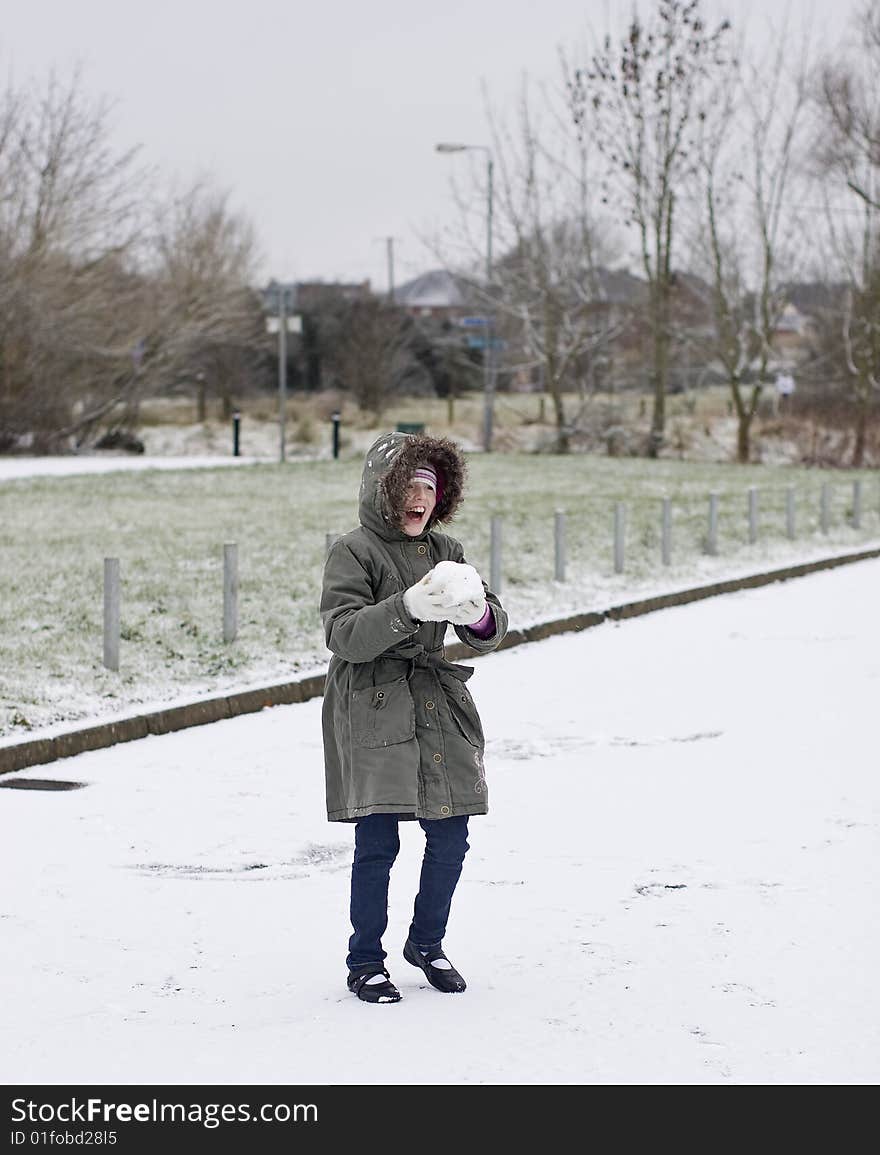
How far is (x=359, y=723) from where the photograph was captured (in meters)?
5.05

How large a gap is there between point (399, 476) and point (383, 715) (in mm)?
640

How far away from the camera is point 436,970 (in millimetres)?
5289

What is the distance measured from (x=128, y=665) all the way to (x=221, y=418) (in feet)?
152

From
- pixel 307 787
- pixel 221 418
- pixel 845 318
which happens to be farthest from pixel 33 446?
pixel 307 787

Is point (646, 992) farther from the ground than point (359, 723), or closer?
closer

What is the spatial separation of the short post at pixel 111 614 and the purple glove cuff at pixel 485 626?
6689mm

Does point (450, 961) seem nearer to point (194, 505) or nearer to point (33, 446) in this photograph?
point (194, 505)

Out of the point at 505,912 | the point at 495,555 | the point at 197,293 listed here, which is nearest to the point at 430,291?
the point at 197,293

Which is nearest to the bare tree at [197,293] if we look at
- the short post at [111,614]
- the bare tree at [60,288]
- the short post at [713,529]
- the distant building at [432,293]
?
the bare tree at [60,288]

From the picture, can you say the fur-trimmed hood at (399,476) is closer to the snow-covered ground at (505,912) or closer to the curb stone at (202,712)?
the snow-covered ground at (505,912)

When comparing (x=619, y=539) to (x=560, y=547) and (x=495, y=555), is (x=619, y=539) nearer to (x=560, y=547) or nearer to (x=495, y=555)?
(x=560, y=547)

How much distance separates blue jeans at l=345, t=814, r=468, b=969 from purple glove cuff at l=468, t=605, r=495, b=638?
0.51 m

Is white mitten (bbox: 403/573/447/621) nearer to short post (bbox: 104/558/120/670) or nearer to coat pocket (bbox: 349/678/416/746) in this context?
coat pocket (bbox: 349/678/416/746)
